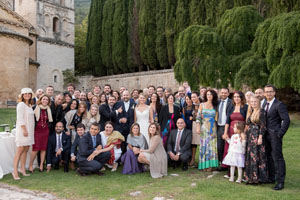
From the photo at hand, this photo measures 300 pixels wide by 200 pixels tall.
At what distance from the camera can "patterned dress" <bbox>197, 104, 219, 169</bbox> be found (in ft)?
20.6

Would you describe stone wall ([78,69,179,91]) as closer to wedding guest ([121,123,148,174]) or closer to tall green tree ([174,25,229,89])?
tall green tree ([174,25,229,89])

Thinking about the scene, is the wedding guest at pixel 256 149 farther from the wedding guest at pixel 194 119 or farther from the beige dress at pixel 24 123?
the beige dress at pixel 24 123

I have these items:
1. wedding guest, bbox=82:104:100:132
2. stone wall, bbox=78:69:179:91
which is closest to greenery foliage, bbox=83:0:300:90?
stone wall, bbox=78:69:179:91

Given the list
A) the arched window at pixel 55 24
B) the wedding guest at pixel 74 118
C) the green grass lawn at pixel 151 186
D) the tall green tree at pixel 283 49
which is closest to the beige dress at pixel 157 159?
the green grass lawn at pixel 151 186

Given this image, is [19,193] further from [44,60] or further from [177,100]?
[44,60]

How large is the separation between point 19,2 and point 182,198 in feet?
107

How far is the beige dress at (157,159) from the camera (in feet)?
19.9

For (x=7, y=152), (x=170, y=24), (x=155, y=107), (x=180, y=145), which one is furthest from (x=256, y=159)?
(x=170, y=24)

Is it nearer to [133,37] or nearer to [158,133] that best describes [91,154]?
[158,133]

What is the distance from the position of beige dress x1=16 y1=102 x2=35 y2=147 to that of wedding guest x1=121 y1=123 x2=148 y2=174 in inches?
78.2

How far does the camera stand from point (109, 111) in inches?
282

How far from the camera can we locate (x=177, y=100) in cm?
742

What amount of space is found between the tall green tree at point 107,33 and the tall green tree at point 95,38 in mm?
860

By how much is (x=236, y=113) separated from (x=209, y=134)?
0.81 meters
